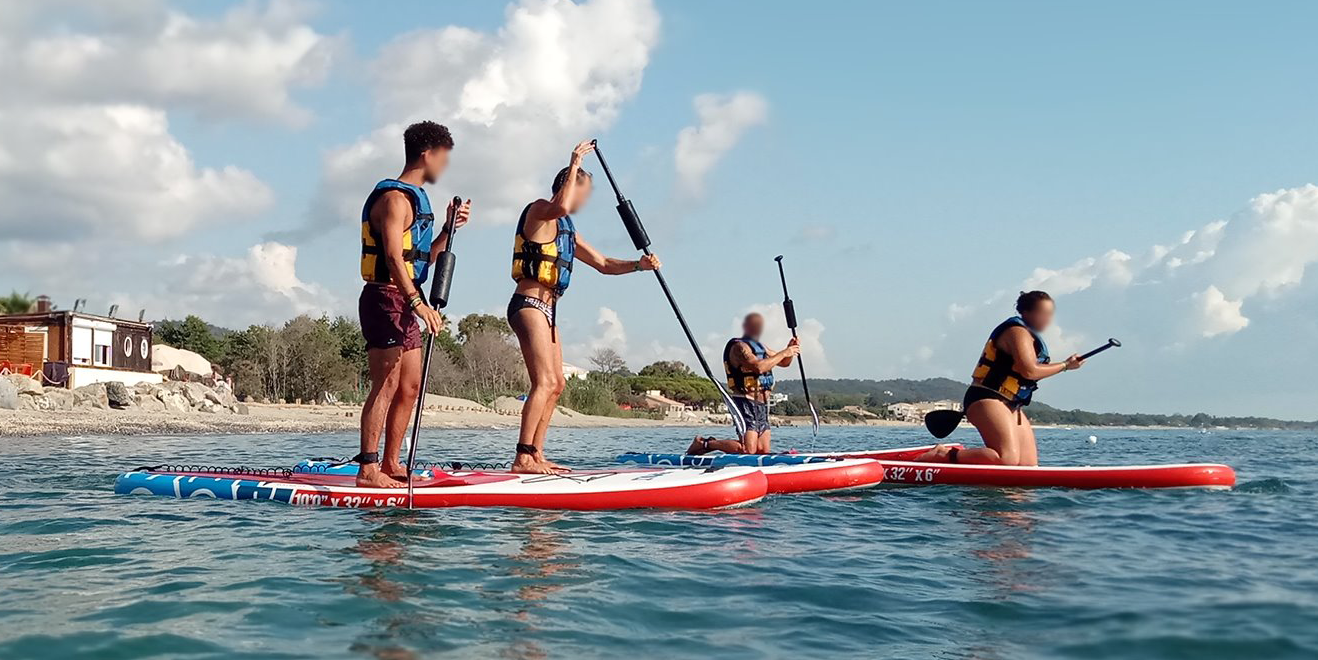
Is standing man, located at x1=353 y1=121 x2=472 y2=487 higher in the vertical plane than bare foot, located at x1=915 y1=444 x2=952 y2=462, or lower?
higher

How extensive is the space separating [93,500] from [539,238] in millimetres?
4125

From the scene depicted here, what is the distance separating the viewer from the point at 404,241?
7.64 meters

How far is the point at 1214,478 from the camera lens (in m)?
10.3

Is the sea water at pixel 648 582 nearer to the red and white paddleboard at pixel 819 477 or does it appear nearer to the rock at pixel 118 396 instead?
the red and white paddleboard at pixel 819 477

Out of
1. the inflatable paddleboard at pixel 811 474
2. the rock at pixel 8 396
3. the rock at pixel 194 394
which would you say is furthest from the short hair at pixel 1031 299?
the rock at pixel 194 394

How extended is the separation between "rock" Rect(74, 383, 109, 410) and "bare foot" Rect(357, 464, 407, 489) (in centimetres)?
2843

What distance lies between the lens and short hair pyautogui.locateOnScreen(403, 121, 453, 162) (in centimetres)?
796

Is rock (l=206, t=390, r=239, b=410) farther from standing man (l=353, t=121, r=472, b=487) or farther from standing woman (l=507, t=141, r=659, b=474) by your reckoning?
standing man (l=353, t=121, r=472, b=487)

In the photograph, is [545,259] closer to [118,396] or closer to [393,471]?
[393,471]

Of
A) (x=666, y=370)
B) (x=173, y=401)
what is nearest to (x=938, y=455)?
(x=173, y=401)

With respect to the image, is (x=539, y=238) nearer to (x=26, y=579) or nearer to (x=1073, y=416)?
(x=26, y=579)

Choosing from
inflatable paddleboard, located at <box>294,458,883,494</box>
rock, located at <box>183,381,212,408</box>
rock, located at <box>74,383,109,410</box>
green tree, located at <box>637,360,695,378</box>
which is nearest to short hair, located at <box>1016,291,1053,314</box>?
inflatable paddleboard, located at <box>294,458,883,494</box>

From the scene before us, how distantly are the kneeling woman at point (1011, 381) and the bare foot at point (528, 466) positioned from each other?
14.3ft

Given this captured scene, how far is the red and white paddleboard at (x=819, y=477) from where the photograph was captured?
9.28 meters
